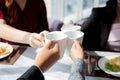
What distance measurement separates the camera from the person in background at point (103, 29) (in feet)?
5.34

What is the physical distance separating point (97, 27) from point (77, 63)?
2.54ft

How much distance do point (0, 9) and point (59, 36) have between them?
0.56m

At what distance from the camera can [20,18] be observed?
4.91 feet

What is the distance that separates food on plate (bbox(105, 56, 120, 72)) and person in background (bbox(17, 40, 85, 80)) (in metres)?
0.17

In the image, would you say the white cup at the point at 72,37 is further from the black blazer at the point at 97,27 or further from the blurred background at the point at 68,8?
the blurred background at the point at 68,8

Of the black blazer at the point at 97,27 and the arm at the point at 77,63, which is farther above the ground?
the arm at the point at 77,63

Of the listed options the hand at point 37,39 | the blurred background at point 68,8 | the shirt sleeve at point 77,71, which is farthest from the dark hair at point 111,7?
the blurred background at point 68,8

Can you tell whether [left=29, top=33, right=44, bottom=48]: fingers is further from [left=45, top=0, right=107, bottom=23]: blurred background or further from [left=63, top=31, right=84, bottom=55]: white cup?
[left=45, top=0, right=107, bottom=23]: blurred background

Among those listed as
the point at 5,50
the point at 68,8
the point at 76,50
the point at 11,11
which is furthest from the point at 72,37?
the point at 68,8

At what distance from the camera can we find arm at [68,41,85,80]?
88 cm

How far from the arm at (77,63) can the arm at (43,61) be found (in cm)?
8

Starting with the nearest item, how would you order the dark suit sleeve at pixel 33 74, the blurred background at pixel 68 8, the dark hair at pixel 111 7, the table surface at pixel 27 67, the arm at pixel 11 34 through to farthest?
the dark suit sleeve at pixel 33 74 → the table surface at pixel 27 67 → the arm at pixel 11 34 → the dark hair at pixel 111 7 → the blurred background at pixel 68 8

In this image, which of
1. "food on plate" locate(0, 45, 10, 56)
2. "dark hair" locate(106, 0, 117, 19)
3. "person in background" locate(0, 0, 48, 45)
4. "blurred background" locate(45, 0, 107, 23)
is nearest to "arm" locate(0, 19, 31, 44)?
"person in background" locate(0, 0, 48, 45)

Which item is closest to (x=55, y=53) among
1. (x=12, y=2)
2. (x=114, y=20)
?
(x=12, y=2)
